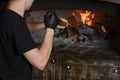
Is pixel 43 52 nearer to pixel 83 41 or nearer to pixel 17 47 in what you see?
pixel 17 47

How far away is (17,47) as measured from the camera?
125 cm

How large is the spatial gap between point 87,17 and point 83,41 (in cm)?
23

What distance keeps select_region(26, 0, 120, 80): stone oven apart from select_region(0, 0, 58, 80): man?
26.6 inches

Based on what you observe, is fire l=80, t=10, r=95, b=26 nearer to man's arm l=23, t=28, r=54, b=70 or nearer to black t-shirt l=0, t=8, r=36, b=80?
man's arm l=23, t=28, r=54, b=70

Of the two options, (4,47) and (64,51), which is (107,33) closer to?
(64,51)

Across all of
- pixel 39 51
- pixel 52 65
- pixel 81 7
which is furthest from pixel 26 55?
pixel 81 7

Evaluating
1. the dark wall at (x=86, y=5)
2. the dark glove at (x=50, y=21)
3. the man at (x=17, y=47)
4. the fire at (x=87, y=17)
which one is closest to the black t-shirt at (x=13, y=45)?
the man at (x=17, y=47)

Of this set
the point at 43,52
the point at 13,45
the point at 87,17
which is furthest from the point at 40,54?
the point at 87,17

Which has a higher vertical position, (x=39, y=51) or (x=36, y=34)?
(x=39, y=51)

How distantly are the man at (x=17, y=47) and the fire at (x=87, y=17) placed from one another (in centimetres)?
115

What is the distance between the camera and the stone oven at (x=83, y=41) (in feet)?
6.50

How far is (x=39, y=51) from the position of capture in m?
1.32

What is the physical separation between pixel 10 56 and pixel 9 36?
4.2 inches

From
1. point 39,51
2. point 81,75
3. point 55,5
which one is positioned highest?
point 39,51
